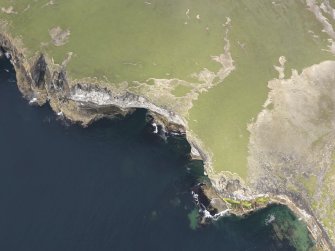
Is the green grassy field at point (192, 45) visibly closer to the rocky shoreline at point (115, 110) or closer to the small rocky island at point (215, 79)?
the small rocky island at point (215, 79)

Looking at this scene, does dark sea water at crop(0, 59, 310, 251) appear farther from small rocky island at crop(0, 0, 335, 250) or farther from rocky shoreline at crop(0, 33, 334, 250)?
small rocky island at crop(0, 0, 335, 250)

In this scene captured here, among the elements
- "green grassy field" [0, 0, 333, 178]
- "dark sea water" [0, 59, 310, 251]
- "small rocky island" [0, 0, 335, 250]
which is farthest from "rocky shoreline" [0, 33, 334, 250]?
"green grassy field" [0, 0, 333, 178]

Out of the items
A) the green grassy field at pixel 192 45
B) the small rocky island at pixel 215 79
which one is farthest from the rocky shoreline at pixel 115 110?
the green grassy field at pixel 192 45

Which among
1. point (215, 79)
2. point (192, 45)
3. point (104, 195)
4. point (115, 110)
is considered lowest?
point (104, 195)

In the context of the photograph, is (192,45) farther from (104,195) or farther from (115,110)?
(104,195)

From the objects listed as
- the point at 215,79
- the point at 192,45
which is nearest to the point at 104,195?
the point at 215,79

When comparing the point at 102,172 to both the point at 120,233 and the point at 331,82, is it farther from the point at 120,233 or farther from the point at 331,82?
the point at 331,82

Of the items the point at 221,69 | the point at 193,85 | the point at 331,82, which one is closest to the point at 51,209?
the point at 193,85
